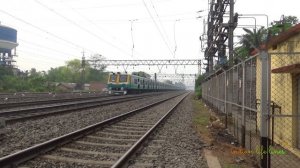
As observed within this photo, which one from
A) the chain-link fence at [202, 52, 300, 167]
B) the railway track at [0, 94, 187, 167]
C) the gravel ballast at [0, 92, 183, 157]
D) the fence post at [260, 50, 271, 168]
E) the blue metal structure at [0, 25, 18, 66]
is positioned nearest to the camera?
the fence post at [260, 50, 271, 168]

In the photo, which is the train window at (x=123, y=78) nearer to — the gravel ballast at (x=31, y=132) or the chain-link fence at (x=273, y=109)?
the gravel ballast at (x=31, y=132)

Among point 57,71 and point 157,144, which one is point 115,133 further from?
point 57,71

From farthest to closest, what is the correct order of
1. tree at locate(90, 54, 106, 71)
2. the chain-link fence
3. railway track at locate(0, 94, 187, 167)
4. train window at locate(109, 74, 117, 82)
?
tree at locate(90, 54, 106, 71)
train window at locate(109, 74, 117, 82)
railway track at locate(0, 94, 187, 167)
the chain-link fence

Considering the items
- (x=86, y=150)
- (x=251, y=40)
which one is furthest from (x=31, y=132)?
(x=251, y=40)

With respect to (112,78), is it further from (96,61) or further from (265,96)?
(265,96)

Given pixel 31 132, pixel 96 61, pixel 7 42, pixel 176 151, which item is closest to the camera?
pixel 176 151

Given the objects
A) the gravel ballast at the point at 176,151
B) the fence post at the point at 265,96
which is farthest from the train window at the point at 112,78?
the fence post at the point at 265,96

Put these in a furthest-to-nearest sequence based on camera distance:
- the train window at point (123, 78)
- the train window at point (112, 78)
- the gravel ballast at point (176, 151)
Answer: the train window at point (112, 78) < the train window at point (123, 78) < the gravel ballast at point (176, 151)

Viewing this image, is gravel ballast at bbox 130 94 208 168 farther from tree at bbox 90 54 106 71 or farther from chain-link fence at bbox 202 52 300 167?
tree at bbox 90 54 106 71

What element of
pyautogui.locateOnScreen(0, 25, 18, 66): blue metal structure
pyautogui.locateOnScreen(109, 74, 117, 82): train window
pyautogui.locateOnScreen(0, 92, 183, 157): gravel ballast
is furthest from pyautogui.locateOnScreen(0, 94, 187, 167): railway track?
pyautogui.locateOnScreen(0, 25, 18, 66): blue metal structure

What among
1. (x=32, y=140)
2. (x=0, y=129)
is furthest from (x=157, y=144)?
(x=0, y=129)

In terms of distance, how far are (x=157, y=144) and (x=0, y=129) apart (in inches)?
158

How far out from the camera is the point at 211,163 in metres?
7.71

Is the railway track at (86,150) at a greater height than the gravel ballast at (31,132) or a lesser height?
lesser
